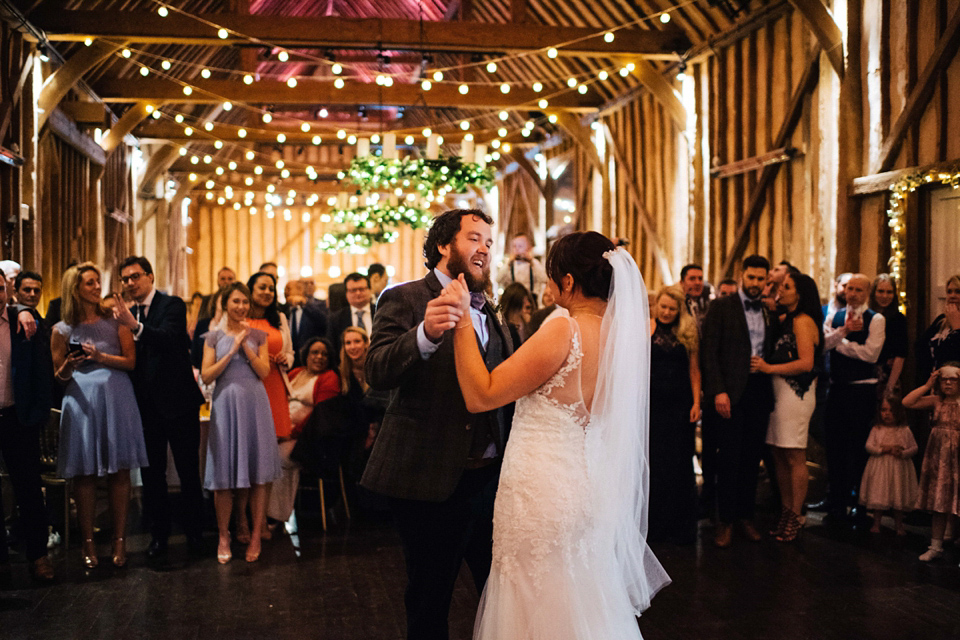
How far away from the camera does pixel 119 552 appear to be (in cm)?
480

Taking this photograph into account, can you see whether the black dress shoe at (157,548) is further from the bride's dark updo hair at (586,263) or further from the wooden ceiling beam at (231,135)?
the wooden ceiling beam at (231,135)

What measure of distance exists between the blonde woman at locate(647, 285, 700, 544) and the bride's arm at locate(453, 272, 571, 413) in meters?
2.91

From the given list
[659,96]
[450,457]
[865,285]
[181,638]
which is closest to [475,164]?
[659,96]

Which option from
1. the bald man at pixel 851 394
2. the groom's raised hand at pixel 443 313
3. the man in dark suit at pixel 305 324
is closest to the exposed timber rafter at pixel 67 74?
the man in dark suit at pixel 305 324

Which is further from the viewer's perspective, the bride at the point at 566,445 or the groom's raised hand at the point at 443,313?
the bride at the point at 566,445

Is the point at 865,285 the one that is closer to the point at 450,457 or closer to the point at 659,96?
the point at 450,457

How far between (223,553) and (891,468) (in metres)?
3.95

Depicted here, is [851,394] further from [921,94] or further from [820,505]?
[921,94]

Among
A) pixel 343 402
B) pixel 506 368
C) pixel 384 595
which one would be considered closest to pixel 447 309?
pixel 506 368

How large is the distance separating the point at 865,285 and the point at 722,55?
14.4 ft

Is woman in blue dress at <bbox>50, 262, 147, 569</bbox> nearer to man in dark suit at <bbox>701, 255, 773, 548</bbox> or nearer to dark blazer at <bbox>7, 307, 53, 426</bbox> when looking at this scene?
dark blazer at <bbox>7, 307, 53, 426</bbox>

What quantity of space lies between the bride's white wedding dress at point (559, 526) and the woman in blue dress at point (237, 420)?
2603 millimetres

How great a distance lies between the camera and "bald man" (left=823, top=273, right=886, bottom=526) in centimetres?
562

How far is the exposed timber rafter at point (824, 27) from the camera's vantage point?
718 cm
